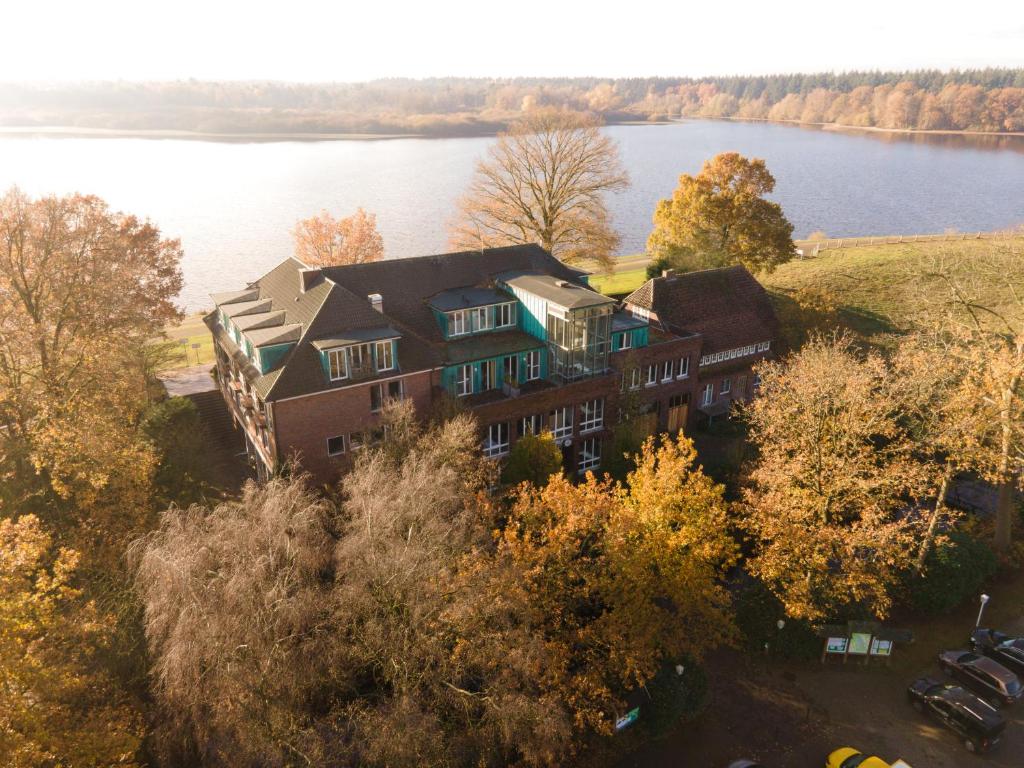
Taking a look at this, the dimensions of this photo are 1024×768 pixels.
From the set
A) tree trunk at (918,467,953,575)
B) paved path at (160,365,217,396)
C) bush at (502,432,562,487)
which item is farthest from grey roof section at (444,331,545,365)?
tree trunk at (918,467,953,575)

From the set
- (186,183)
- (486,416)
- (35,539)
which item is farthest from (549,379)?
(186,183)

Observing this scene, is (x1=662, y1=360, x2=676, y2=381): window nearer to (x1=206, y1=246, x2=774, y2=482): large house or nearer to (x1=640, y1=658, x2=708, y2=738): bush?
(x1=206, y1=246, x2=774, y2=482): large house

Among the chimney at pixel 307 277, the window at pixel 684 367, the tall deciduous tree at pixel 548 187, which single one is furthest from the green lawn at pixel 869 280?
the chimney at pixel 307 277

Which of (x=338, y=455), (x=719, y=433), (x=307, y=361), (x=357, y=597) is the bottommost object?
(x=719, y=433)

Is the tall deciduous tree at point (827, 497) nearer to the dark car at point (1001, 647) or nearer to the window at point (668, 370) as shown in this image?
the dark car at point (1001, 647)

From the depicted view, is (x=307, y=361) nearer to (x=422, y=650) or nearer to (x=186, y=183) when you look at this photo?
(x=422, y=650)

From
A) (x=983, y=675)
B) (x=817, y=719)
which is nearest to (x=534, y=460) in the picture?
(x=817, y=719)

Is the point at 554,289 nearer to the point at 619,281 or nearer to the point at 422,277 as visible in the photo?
the point at 422,277
